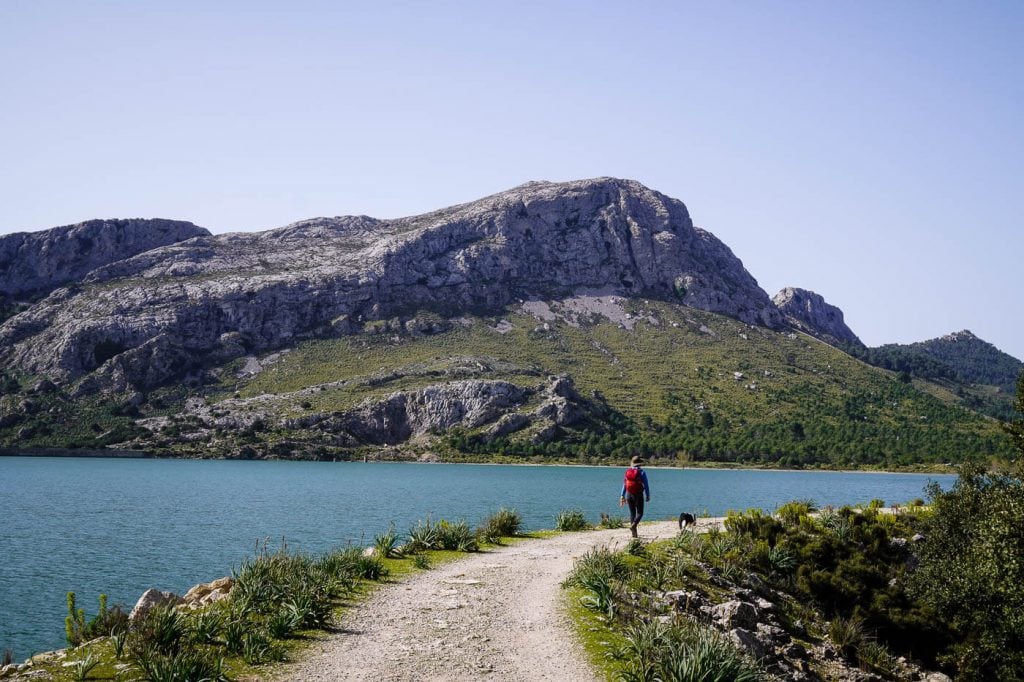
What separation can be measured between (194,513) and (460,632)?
146ft

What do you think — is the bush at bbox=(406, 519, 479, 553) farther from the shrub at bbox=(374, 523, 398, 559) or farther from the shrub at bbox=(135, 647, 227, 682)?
the shrub at bbox=(135, 647, 227, 682)

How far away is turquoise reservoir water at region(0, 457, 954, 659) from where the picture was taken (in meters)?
29.1

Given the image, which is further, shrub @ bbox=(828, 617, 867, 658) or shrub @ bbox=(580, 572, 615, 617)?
shrub @ bbox=(828, 617, 867, 658)

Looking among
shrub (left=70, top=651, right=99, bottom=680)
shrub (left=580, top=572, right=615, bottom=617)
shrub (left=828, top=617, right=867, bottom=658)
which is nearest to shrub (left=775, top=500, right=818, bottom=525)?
shrub (left=828, top=617, right=867, bottom=658)

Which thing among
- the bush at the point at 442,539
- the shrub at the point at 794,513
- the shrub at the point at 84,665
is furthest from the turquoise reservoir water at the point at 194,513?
the shrub at the point at 794,513

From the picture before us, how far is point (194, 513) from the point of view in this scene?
52.6m

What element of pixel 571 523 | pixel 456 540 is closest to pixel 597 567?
pixel 456 540

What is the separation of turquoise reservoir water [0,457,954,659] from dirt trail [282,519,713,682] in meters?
5.11

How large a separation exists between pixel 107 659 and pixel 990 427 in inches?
7597

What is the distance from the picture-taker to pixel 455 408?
159 metres

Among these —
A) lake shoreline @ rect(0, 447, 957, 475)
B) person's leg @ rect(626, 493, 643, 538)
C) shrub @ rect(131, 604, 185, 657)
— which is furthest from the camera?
lake shoreline @ rect(0, 447, 957, 475)

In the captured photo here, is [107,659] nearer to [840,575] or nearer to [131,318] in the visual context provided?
[840,575]

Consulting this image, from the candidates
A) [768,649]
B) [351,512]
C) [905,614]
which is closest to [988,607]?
[905,614]

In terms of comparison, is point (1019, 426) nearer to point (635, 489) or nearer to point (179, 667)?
point (635, 489)
